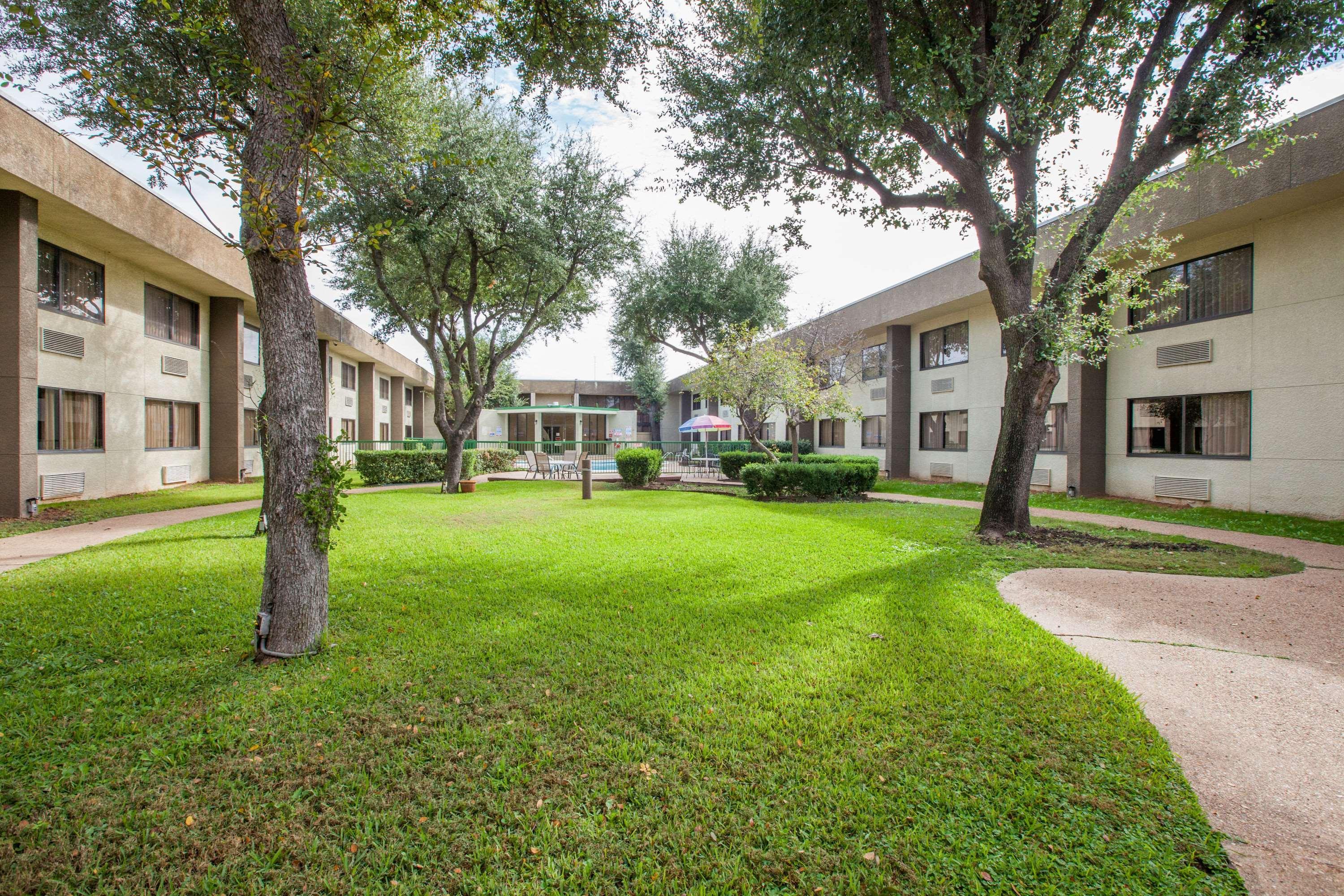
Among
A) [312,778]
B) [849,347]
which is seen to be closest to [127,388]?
[312,778]

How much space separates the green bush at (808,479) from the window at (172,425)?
13.8m

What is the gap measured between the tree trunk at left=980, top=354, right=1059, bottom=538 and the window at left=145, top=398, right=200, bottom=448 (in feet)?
56.6

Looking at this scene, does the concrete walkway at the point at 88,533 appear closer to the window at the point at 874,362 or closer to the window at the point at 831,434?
the window at the point at 874,362

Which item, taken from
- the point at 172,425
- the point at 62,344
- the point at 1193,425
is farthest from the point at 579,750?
the point at 172,425

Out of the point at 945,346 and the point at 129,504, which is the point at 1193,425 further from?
the point at 129,504

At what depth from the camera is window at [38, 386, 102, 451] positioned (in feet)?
34.7

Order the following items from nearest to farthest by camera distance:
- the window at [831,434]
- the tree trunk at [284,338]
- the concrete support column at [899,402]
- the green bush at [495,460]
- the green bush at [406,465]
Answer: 1. the tree trunk at [284,338]
2. the green bush at [406,465]
3. the concrete support column at [899,402]
4. the window at [831,434]
5. the green bush at [495,460]

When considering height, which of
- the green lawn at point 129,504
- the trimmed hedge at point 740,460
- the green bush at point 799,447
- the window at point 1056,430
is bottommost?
the green lawn at point 129,504

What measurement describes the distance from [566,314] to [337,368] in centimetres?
1310

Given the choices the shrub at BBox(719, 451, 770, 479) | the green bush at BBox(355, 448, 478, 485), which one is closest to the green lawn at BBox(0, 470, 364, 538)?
the green bush at BBox(355, 448, 478, 485)

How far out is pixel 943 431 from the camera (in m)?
17.9

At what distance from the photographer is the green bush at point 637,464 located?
1609cm

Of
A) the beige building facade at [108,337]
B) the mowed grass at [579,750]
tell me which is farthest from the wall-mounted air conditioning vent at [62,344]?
the mowed grass at [579,750]

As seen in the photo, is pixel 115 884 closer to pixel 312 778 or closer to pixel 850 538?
pixel 312 778
